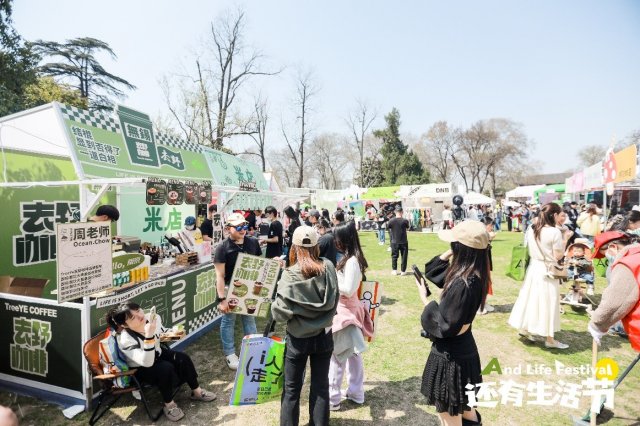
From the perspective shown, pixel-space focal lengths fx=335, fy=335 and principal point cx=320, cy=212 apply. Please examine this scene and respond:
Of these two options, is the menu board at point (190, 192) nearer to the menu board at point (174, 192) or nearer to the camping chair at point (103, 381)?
the menu board at point (174, 192)

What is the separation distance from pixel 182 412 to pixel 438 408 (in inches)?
93.9

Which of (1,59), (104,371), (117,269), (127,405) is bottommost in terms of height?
(127,405)

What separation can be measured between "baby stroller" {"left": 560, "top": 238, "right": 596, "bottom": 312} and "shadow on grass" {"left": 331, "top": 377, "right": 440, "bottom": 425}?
13.8ft

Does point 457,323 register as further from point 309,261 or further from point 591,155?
point 591,155

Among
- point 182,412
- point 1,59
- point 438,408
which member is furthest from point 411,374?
point 1,59

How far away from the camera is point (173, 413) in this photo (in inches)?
123

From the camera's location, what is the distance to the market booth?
3354 mm

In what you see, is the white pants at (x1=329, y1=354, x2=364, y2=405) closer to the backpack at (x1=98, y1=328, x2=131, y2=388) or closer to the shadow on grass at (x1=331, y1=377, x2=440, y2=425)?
the shadow on grass at (x1=331, y1=377, x2=440, y2=425)

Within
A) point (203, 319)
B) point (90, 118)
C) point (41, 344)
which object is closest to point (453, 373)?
point (41, 344)

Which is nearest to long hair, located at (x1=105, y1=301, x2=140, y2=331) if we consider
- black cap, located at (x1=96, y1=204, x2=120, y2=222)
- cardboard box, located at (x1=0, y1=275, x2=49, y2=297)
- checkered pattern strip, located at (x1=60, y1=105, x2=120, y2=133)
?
black cap, located at (x1=96, y1=204, x2=120, y2=222)

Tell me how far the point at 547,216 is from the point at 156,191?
5126 millimetres

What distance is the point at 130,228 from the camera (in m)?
7.81

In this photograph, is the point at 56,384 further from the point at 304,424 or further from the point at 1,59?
the point at 1,59

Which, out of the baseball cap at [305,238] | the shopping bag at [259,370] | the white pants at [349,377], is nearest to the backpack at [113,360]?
the shopping bag at [259,370]
